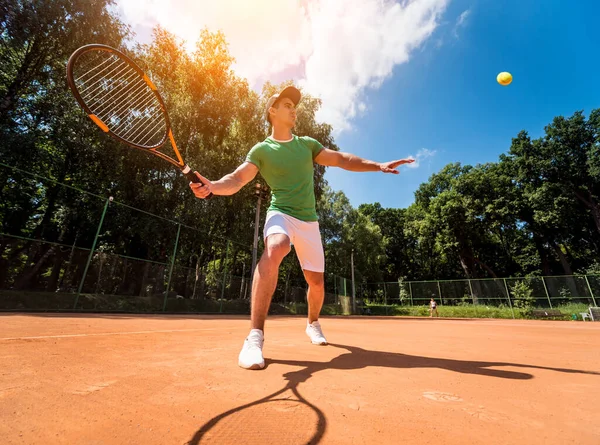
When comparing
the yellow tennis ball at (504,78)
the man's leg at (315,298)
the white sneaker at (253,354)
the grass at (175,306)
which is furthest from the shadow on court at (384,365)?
the yellow tennis ball at (504,78)

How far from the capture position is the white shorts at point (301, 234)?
102 inches

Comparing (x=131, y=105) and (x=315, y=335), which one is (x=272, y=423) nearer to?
(x=315, y=335)

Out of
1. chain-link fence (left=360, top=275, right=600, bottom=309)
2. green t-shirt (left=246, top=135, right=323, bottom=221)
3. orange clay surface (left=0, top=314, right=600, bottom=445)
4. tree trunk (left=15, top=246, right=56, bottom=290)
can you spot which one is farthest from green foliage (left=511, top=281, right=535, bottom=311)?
tree trunk (left=15, top=246, right=56, bottom=290)

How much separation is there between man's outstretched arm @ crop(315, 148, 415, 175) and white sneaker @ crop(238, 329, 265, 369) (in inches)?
68.2

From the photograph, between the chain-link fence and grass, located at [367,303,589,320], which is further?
the chain-link fence

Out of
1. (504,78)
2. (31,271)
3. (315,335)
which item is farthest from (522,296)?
(31,271)

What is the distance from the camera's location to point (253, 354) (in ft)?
6.38

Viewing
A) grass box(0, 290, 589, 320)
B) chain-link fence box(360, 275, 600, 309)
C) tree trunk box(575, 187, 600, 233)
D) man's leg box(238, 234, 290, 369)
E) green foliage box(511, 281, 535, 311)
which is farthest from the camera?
tree trunk box(575, 187, 600, 233)

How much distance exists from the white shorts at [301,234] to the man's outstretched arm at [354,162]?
0.68 m

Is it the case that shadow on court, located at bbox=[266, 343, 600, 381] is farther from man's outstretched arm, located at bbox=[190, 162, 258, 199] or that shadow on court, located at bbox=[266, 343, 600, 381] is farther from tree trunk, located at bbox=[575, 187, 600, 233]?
tree trunk, located at bbox=[575, 187, 600, 233]

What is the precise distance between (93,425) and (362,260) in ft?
105

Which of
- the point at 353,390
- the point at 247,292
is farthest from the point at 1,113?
the point at 353,390

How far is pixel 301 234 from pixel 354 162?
3.12 ft

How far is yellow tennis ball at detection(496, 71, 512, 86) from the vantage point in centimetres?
863
